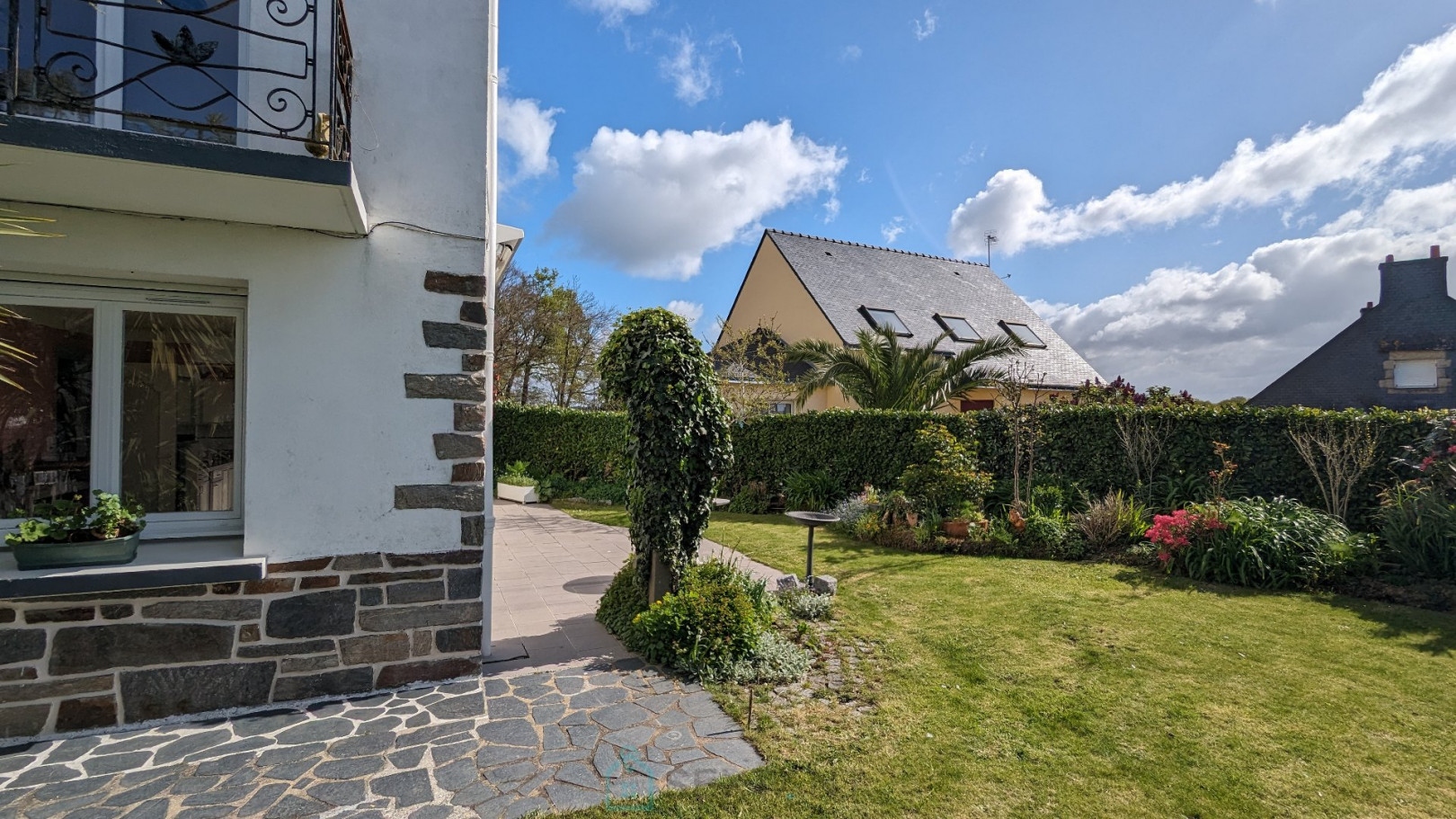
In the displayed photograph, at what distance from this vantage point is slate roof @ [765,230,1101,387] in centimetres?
1728

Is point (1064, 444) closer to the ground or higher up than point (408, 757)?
higher up

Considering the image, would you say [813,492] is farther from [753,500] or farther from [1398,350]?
[1398,350]

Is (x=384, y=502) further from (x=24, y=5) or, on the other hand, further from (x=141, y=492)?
(x=24, y=5)

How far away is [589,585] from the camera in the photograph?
6434mm

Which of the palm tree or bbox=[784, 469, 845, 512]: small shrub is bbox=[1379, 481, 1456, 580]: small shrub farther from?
bbox=[784, 469, 845, 512]: small shrub

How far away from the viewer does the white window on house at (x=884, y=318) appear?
16.7m

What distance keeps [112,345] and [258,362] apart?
85 cm

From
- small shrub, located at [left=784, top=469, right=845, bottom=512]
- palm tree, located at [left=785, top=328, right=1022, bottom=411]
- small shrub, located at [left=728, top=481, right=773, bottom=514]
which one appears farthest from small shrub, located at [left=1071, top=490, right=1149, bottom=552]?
small shrub, located at [left=728, top=481, right=773, bottom=514]

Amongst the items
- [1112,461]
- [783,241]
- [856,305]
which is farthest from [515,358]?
[1112,461]

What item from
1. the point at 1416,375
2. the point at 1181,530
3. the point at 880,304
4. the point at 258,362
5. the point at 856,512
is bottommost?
the point at 856,512

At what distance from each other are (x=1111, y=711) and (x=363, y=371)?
4.85m

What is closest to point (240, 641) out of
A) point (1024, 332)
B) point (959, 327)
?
point (959, 327)

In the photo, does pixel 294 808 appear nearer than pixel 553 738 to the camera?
Yes

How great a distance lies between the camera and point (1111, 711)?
3744 millimetres
